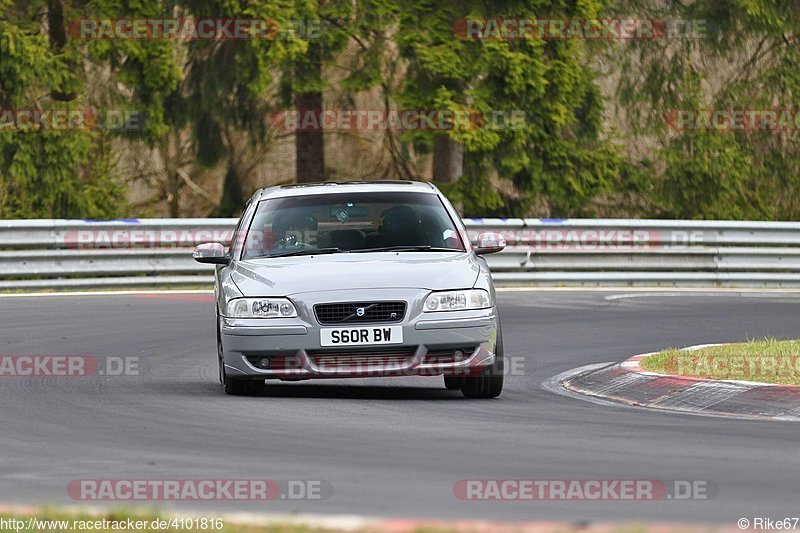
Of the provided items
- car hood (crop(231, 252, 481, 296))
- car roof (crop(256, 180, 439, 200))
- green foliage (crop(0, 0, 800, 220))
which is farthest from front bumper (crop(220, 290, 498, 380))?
green foliage (crop(0, 0, 800, 220))

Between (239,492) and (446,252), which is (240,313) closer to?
(446,252)

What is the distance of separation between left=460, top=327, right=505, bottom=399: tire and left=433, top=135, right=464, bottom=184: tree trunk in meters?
18.4

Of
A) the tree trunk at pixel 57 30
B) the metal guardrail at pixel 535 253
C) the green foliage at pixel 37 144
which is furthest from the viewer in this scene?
the tree trunk at pixel 57 30

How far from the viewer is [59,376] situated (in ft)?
42.1

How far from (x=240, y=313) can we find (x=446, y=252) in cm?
165

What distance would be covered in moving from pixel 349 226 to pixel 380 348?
1503 millimetres

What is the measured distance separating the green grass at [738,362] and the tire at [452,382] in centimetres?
154

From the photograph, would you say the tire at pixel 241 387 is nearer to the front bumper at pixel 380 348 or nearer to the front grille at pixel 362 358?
the front bumper at pixel 380 348

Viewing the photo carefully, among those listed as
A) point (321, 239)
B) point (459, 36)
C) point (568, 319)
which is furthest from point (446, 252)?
point (459, 36)

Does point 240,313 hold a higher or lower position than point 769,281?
higher

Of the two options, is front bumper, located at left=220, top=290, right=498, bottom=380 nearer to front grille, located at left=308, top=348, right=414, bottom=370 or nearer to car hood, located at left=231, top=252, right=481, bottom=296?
front grille, located at left=308, top=348, right=414, bottom=370

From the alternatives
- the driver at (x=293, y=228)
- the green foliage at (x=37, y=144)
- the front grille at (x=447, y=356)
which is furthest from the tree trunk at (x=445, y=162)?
the front grille at (x=447, y=356)

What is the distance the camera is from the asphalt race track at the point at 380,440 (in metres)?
7.00

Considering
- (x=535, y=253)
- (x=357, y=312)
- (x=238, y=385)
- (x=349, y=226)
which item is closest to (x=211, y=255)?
(x=349, y=226)
